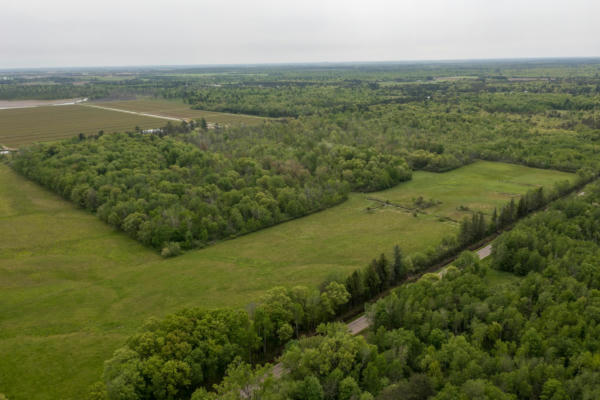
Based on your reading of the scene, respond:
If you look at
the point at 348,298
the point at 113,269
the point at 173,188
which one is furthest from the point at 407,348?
the point at 173,188

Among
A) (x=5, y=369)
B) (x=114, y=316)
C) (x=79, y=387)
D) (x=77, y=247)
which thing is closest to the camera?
(x=79, y=387)

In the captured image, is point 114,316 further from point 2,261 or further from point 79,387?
point 2,261

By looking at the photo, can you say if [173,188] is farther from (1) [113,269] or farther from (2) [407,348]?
(2) [407,348]

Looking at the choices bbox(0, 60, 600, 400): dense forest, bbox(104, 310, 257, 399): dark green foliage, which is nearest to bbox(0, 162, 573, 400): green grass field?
bbox(0, 60, 600, 400): dense forest

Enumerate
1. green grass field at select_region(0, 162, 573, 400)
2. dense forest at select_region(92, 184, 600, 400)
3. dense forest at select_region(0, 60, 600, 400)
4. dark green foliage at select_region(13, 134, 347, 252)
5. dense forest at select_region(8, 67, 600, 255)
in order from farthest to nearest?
dense forest at select_region(8, 67, 600, 255) < dark green foliage at select_region(13, 134, 347, 252) < green grass field at select_region(0, 162, 573, 400) < dense forest at select_region(0, 60, 600, 400) < dense forest at select_region(92, 184, 600, 400)

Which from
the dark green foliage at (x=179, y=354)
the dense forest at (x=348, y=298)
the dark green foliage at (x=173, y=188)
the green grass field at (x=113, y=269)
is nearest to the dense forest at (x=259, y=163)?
the dark green foliage at (x=173, y=188)

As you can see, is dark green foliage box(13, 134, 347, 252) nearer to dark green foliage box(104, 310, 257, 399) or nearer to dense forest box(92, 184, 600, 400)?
dark green foliage box(104, 310, 257, 399)

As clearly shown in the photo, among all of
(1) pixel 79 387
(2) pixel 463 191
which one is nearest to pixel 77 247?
(1) pixel 79 387

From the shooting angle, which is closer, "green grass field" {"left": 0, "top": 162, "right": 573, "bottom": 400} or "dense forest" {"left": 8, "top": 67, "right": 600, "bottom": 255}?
"green grass field" {"left": 0, "top": 162, "right": 573, "bottom": 400}

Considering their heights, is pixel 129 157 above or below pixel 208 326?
above

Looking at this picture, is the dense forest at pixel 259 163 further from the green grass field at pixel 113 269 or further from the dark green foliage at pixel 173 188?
the green grass field at pixel 113 269
